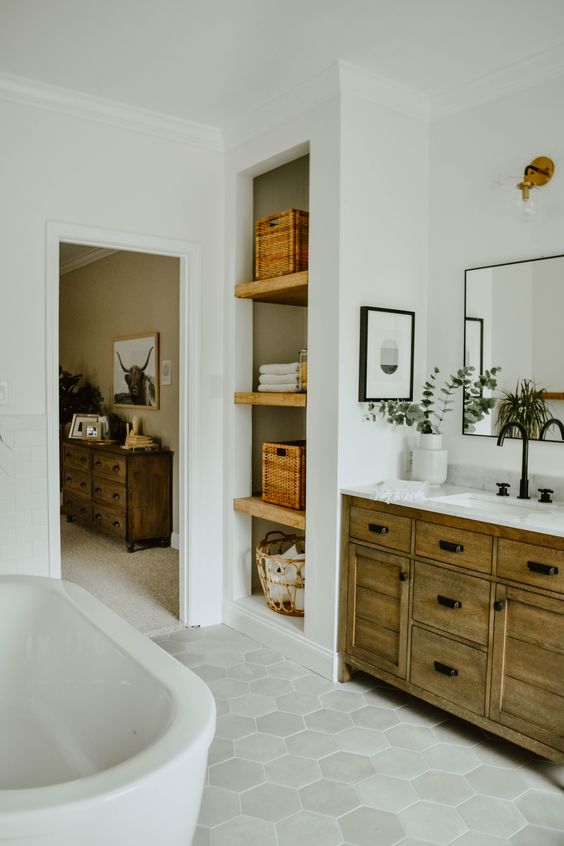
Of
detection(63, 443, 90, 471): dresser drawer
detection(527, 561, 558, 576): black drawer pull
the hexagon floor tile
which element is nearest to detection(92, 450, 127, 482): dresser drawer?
detection(63, 443, 90, 471): dresser drawer

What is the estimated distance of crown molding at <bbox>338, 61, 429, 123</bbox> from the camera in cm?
314

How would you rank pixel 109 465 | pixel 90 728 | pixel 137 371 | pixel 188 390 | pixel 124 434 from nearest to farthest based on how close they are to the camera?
1. pixel 90 728
2. pixel 188 390
3. pixel 109 465
4. pixel 137 371
5. pixel 124 434

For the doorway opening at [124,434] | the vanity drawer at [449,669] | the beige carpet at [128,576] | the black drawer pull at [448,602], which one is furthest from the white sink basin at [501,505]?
the doorway opening at [124,434]

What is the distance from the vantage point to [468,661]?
2.69m

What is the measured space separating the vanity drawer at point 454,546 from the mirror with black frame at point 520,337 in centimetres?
65

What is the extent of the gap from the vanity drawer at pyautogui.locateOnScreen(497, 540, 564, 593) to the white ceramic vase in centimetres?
79

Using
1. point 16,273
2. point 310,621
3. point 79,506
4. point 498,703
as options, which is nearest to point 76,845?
point 498,703

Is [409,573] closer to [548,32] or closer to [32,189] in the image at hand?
[548,32]

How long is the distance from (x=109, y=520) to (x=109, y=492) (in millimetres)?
241

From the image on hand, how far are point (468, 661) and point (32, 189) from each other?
288cm

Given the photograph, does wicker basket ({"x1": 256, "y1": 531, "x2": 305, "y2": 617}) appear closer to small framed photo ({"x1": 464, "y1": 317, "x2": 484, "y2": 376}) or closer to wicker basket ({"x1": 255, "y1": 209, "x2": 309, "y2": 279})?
small framed photo ({"x1": 464, "y1": 317, "x2": 484, "y2": 376})

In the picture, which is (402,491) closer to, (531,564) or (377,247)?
(531,564)

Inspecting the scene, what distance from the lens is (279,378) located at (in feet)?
12.1

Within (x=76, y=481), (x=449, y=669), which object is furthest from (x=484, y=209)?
(x=76, y=481)
